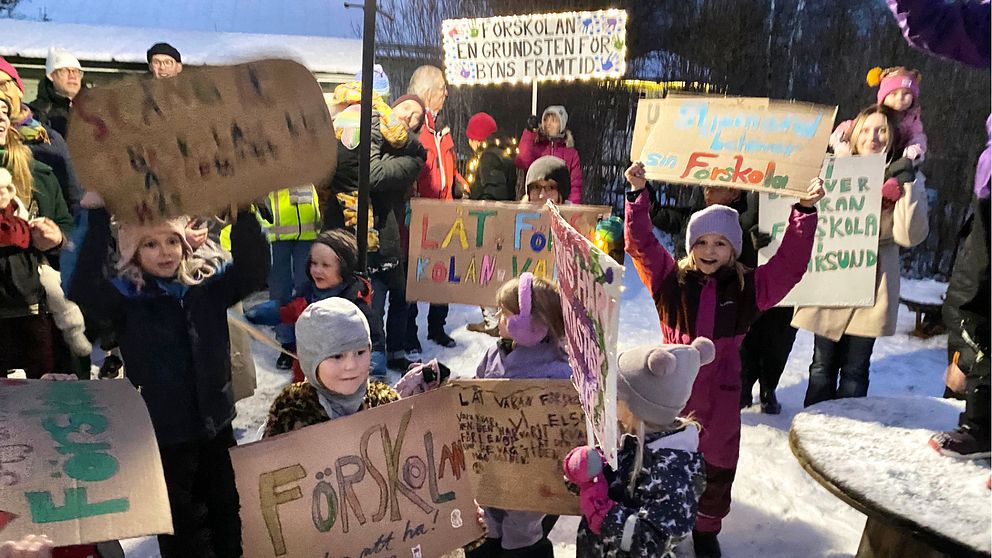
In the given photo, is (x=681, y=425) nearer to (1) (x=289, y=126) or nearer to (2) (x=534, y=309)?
(2) (x=534, y=309)

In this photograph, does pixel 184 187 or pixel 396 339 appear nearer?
pixel 184 187

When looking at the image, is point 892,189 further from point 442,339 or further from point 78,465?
point 78,465

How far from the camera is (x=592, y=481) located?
197 centimetres

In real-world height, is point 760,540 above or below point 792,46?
below

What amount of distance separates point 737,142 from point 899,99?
1.95m

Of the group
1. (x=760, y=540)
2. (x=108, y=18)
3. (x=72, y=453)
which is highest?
(x=108, y=18)

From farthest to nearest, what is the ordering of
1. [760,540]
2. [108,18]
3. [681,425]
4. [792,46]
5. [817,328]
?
[108,18] → [792,46] → [817,328] → [760,540] → [681,425]

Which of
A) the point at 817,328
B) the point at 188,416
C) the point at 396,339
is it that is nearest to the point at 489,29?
the point at 396,339

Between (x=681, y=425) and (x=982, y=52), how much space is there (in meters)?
1.46

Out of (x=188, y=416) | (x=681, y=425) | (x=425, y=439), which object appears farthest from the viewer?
(x=188, y=416)

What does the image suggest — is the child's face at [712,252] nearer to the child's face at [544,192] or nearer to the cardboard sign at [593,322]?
the cardboard sign at [593,322]

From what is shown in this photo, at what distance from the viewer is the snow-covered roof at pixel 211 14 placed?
11.5 m

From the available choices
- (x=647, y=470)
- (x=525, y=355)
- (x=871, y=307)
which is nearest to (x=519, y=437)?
(x=525, y=355)

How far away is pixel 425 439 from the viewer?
6.43 feet
